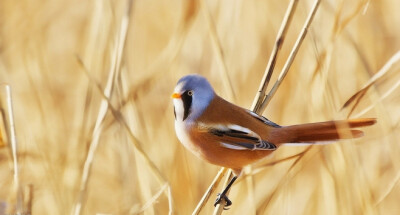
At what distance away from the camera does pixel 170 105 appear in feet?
9.08

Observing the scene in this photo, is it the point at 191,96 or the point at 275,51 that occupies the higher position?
the point at 275,51

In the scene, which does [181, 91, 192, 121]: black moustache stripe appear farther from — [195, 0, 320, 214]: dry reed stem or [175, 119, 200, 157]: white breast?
[195, 0, 320, 214]: dry reed stem

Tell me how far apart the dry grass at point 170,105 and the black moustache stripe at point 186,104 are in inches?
6.7

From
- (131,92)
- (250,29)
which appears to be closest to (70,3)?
(250,29)

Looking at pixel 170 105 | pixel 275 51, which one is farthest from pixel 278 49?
pixel 170 105

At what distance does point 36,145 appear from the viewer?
223cm

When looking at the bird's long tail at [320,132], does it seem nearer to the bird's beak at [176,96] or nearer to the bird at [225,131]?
the bird at [225,131]

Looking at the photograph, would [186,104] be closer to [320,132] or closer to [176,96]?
[176,96]

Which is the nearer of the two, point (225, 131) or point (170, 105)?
point (225, 131)

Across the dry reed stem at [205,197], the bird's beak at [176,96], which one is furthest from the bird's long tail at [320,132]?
the bird's beak at [176,96]

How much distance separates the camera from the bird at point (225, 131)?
5.30 ft

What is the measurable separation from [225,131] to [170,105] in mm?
1112

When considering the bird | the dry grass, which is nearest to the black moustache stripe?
the bird

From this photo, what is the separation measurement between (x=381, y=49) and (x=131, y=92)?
135cm
